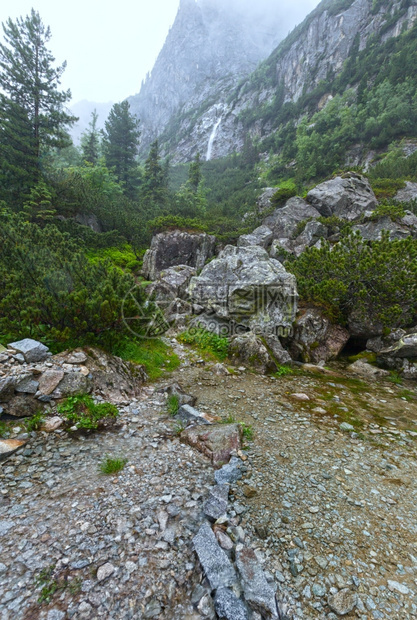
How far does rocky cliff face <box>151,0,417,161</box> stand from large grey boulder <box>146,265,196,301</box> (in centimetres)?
7081

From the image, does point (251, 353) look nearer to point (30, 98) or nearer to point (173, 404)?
point (173, 404)

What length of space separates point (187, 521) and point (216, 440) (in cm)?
154

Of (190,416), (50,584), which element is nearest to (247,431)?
(190,416)

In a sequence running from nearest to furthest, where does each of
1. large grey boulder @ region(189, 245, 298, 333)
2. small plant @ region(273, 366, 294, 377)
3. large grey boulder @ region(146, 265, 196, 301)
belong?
small plant @ region(273, 366, 294, 377) < large grey boulder @ region(189, 245, 298, 333) < large grey boulder @ region(146, 265, 196, 301)

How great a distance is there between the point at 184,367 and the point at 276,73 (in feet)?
419

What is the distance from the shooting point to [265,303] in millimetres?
10406

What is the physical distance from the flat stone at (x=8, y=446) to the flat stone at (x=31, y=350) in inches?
64.1

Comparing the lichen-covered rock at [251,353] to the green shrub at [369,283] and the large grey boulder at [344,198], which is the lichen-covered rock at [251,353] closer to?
the green shrub at [369,283]

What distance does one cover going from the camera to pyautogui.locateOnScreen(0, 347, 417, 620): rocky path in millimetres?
2402

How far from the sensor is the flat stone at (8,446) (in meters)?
3.83

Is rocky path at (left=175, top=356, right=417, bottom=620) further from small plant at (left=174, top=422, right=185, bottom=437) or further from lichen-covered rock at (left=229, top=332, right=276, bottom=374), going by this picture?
lichen-covered rock at (left=229, top=332, right=276, bottom=374)

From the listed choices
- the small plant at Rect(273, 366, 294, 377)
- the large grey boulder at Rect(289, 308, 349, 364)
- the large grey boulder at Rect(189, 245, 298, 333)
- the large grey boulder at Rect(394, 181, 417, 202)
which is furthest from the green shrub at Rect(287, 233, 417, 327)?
the large grey boulder at Rect(394, 181, 417, 202)

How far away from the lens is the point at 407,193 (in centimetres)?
2159

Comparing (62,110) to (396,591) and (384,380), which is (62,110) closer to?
(384,380)
